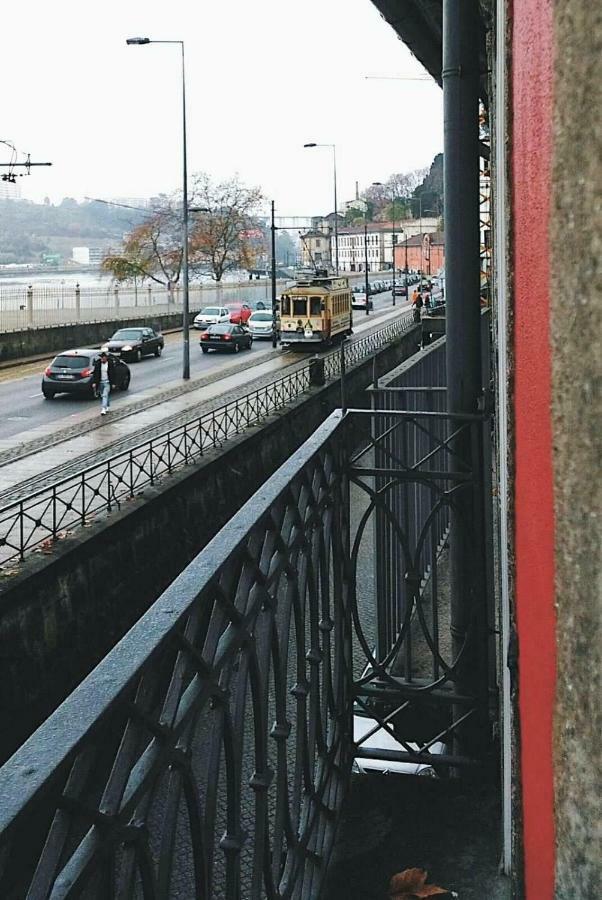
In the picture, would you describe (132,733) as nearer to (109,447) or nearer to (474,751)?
(474,751)

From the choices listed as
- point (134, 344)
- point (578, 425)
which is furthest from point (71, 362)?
point (578, 425)

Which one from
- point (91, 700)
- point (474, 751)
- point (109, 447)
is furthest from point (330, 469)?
point (109, 447)

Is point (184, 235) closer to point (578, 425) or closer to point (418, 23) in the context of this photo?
point (418, 23)

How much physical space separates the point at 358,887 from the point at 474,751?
4.44 feet

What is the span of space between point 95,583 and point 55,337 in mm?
27329

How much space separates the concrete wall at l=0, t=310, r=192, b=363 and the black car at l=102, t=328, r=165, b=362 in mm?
1976

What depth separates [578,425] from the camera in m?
1.43

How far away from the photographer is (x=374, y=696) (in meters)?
4.81

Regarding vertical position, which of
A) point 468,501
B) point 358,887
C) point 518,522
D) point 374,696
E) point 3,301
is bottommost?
point 358,887

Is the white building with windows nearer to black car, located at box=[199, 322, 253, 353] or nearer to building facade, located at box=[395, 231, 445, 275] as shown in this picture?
building facade, located at box=[395, 231, 445, 275]

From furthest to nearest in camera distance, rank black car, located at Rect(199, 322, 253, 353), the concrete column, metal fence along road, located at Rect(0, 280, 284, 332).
A: black car, located at Rect(199, 322, 253, 353), the concrete column, metal fence along road, located at Rect(0, 280, 284, 332)

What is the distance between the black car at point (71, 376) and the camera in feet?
98.2

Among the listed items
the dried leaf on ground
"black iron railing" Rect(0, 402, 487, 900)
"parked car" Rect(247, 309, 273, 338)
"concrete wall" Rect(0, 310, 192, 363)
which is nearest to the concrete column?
"concrete wall" Rect(0, 310, 192, 363)

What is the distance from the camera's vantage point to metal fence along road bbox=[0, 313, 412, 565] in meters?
15.0
